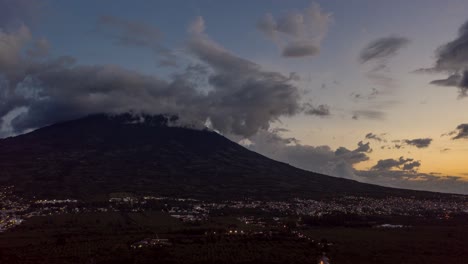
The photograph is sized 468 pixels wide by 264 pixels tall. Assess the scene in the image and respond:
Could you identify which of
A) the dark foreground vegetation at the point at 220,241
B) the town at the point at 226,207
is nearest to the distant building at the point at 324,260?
the dark foreground vegetation at the point at 220,241

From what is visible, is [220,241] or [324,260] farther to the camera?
[220,241]

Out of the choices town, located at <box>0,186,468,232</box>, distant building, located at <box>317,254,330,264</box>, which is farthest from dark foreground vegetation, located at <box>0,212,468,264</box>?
town, located at <box>0,186,468,232</box>

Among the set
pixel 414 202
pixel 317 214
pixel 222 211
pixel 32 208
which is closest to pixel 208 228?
pixel 222 211

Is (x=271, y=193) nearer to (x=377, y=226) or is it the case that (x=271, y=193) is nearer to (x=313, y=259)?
(x=377, y=226)

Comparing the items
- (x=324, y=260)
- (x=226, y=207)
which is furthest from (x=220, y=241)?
(x=226, y=207)

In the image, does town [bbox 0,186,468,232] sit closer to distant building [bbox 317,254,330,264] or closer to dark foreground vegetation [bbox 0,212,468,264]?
dark foreground vegetation [bbox 0,212,468,264]

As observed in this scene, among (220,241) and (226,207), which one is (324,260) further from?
(226,207)

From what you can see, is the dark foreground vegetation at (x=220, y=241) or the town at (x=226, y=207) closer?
the dark foreground vegetation at (x=220, y=241)

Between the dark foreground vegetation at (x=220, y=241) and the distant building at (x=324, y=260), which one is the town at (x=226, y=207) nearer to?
the dark foreground vegetation at (x=220, y=241)
